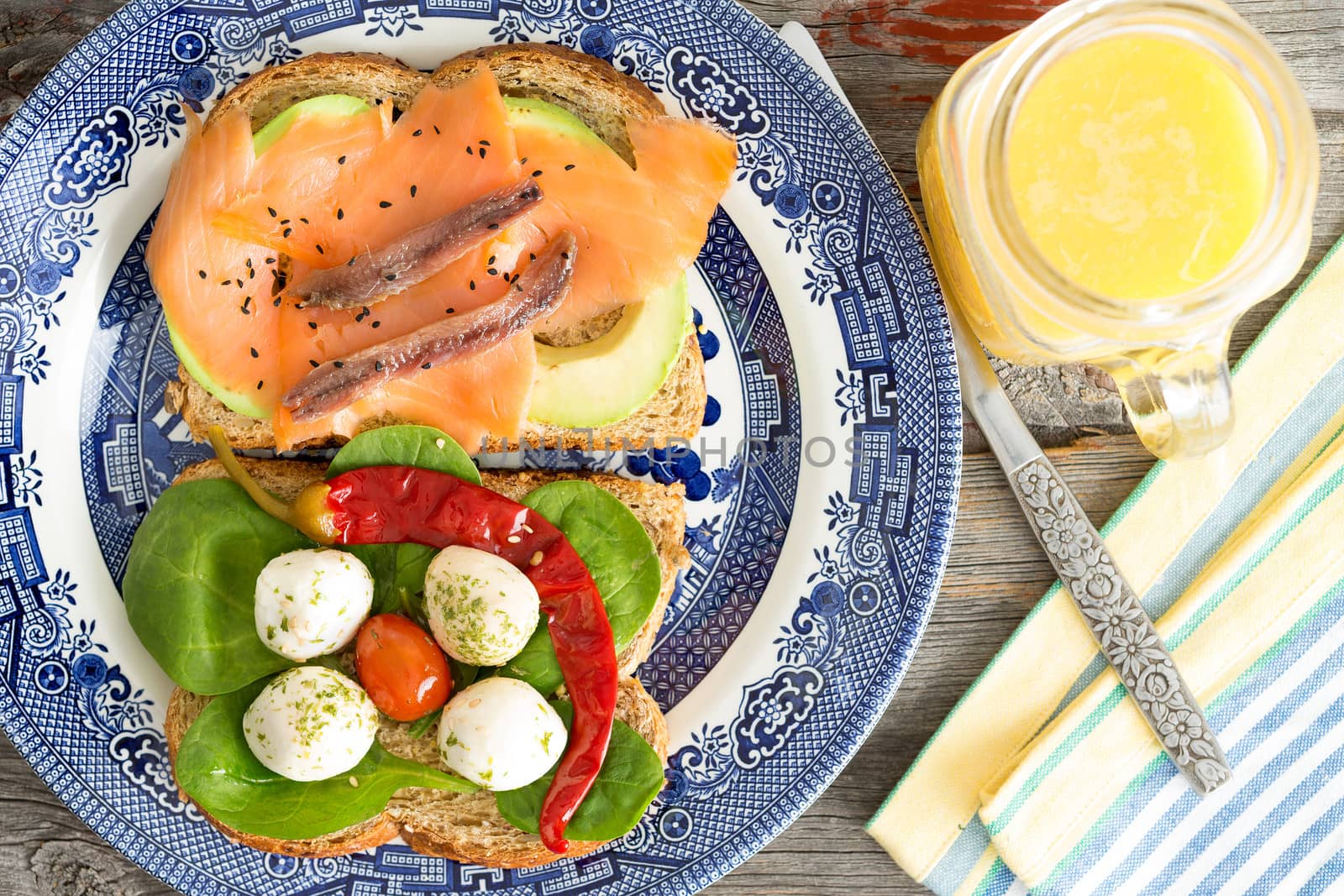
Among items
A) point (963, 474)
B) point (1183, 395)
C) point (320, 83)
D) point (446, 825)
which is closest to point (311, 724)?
point (446, 825)

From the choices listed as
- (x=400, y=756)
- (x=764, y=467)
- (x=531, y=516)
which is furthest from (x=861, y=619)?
(x=400, y=756)

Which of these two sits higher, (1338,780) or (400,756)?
(1338,780)

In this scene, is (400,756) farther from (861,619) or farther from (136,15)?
(136,15)

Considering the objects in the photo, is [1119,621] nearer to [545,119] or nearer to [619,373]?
[619,373]

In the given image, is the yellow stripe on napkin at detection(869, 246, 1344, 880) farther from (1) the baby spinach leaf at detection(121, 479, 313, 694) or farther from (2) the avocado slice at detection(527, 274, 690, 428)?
(1) the baby spinach leaf at detection(121, 479, 313, 694)

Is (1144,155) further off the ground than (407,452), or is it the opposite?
(1144,155)

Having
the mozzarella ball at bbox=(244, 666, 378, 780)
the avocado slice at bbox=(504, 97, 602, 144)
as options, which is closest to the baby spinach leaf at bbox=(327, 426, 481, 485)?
the mozzarella ball at bbox=(244, 666, 378, 780)

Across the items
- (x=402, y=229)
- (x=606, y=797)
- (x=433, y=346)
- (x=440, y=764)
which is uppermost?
(x=402, y=229)
